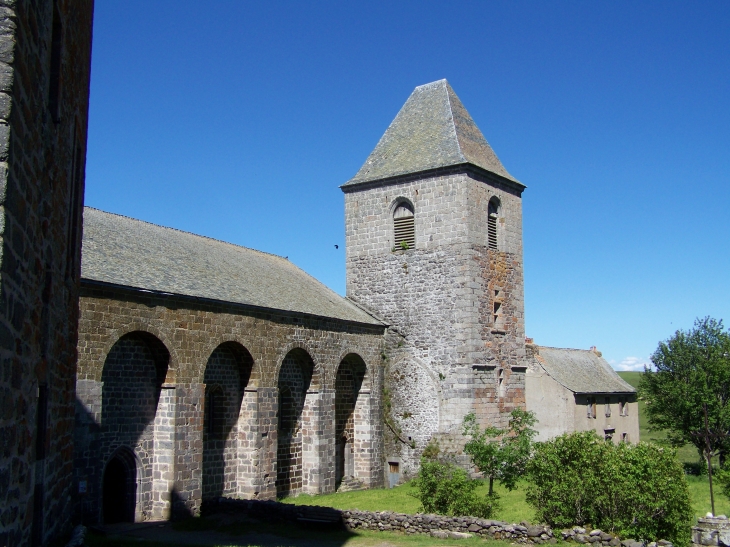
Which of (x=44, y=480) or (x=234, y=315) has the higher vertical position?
(x=234, y=315)

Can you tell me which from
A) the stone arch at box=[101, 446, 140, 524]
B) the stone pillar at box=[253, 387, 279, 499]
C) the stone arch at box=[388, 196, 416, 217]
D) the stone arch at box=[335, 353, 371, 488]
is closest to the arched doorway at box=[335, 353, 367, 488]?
the stone arch at box=[335, 353, 371, 488]

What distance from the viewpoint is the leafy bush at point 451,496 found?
16.3 metres

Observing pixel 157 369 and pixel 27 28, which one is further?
pixel 157 369

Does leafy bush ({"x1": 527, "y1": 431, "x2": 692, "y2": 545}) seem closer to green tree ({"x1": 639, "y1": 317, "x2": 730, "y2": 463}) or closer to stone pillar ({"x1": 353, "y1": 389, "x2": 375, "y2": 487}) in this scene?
stone pillar ({"x1": 353, "y1": 389, "x2": 375, "y2": 487})

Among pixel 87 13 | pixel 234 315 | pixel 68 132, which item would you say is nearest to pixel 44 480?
pixel 68 132

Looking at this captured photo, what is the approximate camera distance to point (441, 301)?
85.2 ft

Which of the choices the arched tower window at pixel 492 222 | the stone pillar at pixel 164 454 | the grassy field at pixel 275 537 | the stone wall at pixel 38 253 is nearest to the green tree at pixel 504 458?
the grassy field at pixel 275 537

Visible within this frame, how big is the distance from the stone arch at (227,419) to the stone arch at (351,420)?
4.96 metres

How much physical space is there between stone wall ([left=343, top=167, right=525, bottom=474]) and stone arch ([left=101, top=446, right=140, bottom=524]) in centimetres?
1091

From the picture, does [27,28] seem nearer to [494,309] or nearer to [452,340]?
[452,340]

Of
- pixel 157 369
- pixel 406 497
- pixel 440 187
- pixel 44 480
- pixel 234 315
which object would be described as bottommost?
pixel 406 497

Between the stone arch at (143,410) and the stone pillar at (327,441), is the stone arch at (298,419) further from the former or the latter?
the stone arch at (143,410)

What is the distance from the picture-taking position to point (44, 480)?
Answer: 6008mm

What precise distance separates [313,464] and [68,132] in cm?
1744
